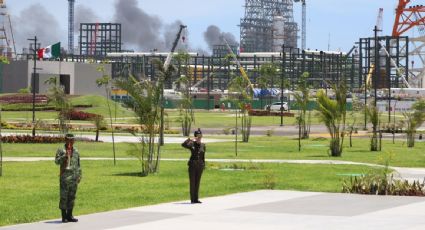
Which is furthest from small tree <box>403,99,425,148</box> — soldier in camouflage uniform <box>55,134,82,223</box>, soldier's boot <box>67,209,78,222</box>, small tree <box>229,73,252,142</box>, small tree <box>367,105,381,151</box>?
soldier in camouflage uniform <box>55,134,82,223</box>

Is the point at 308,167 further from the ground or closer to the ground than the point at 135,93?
closer to the ground

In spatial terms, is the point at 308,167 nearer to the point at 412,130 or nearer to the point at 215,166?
the point at 215,166

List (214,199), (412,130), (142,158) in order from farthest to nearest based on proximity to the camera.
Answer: (412,130) < (142,158) < (214,199)

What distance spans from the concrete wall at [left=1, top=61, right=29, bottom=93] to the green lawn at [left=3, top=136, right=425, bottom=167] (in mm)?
97673

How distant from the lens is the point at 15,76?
480ft

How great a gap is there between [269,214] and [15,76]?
430 ft

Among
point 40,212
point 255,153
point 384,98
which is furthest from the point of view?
point 384,98

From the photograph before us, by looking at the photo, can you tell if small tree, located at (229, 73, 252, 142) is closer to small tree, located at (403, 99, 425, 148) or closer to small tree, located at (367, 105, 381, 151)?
small tree, located at (367, 105, 381, 151)

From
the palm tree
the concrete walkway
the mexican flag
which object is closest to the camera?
the concrete walkway

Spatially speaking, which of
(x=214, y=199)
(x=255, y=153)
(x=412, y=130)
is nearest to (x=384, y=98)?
(x=412, y=130)

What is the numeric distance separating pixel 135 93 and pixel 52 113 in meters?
67.0

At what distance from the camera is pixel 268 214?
19.6 meters

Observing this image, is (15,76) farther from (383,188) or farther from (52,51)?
(383,188)

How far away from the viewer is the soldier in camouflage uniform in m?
17.7
